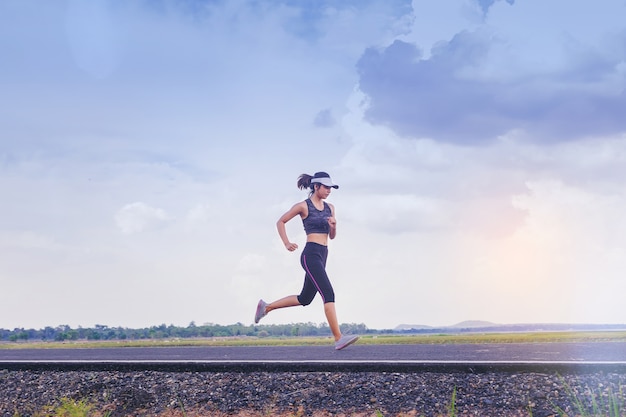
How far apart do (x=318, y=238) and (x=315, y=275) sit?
1.85 ft

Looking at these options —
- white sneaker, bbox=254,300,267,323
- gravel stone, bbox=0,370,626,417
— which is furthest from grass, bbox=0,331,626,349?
gravel stone, bbox=0,370,626,417

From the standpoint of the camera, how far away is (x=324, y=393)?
314 inches

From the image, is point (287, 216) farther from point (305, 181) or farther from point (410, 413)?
point (410, 413)

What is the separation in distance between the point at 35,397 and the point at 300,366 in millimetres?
3625

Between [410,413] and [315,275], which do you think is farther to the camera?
[315,275]

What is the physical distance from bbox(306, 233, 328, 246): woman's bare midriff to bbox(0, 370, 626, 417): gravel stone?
7.06ft

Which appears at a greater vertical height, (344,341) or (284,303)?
(284,303)

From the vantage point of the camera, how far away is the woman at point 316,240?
385 inches

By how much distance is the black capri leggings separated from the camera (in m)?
9.78

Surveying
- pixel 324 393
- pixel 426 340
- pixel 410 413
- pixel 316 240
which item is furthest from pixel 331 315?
pixel 426 340

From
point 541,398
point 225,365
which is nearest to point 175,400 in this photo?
point 225,365

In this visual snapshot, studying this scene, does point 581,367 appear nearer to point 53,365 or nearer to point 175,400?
point 175,400

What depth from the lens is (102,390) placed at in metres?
9.10

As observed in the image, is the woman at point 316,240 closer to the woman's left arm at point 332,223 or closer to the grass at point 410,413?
the woman's left arm at point 332,223
